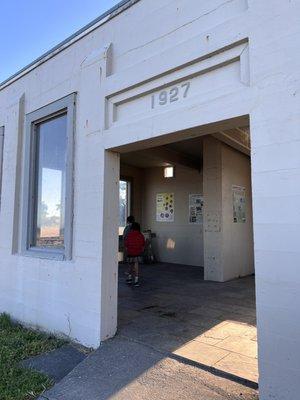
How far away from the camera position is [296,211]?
8.37 ft

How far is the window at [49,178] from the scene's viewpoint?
194 inches

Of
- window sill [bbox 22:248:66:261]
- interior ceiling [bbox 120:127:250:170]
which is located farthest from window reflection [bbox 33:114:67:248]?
interior ceiling [bbox 120:127:250:170]

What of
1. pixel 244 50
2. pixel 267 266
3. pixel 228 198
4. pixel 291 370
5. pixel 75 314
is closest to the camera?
pixel 291 370

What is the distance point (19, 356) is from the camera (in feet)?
13.4

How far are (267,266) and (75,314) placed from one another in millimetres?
2735

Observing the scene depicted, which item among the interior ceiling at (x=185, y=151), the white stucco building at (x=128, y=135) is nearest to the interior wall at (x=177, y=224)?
the interior ceiling at (x=185, y=151)

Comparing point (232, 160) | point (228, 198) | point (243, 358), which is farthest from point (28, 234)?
point (232, 160)

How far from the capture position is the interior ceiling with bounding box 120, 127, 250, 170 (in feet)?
25.9

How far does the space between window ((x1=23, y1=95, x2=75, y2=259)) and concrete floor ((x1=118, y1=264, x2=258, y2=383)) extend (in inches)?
62.7

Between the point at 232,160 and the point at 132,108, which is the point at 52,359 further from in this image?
the point at 232,160

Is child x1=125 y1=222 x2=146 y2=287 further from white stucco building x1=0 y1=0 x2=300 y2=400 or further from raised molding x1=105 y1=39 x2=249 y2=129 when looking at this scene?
raised molding x1=105 y1=39 x2=249 y2=129

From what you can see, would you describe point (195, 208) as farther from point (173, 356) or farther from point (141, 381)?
point (141, 381)

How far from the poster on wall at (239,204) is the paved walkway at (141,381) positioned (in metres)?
5.42

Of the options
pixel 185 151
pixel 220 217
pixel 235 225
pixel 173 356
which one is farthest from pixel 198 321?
pixel 185 151
